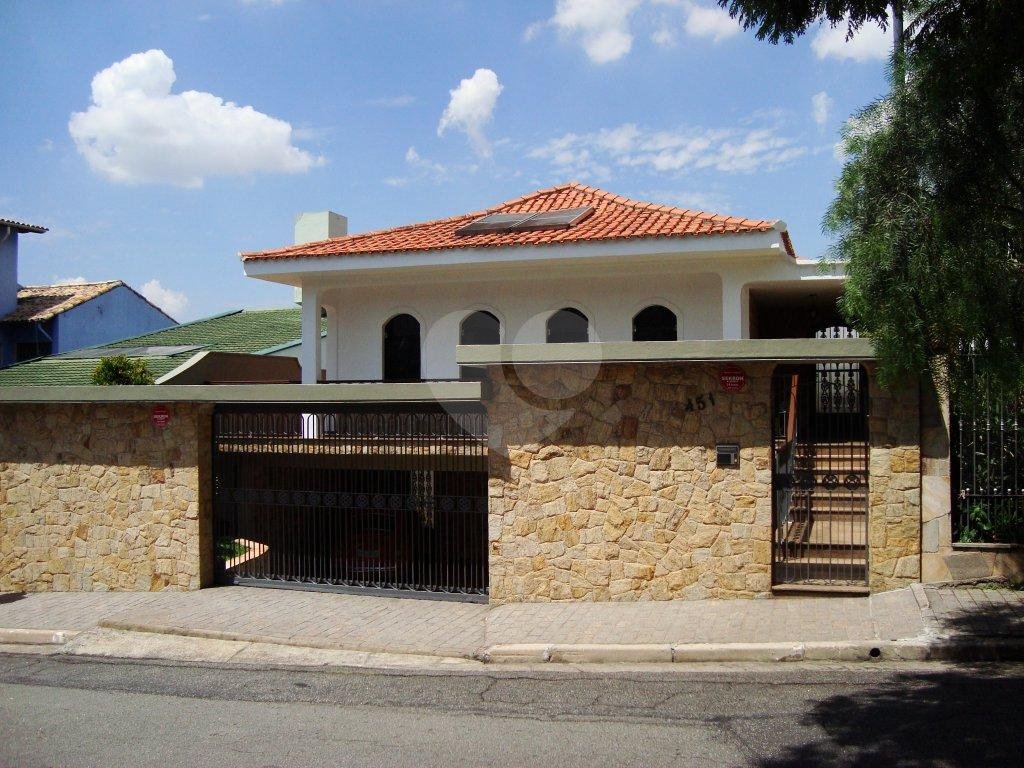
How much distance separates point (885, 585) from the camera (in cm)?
891

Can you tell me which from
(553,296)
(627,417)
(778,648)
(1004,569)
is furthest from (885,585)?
(553,296)

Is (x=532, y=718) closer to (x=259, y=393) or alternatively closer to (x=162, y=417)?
(x=259, y=393)

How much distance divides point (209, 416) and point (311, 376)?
13.8 feet

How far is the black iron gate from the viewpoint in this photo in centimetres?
901

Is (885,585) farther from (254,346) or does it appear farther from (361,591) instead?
(254,346)

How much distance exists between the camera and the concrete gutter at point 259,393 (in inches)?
392

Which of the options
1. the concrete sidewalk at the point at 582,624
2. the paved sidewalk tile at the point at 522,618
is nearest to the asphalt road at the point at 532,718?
the concrete sidewalk at the point at 582,624

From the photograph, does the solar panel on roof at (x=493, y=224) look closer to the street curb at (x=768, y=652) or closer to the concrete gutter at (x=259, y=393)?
the concrete gutter at (x=259, y=393)

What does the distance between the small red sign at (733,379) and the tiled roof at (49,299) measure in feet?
80.8

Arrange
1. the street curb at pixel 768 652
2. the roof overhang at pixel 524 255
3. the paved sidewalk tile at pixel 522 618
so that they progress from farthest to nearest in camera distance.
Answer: the roof overhang at pixel 524 255
the paved sidewalk tile at pixel 522 618
the street curb at pixel 768 652

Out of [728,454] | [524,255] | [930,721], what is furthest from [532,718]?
[524,255]

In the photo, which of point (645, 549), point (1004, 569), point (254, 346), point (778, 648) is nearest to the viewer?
point (778, 648)

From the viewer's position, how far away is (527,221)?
1562 centimetres

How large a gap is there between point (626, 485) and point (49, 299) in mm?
25716
